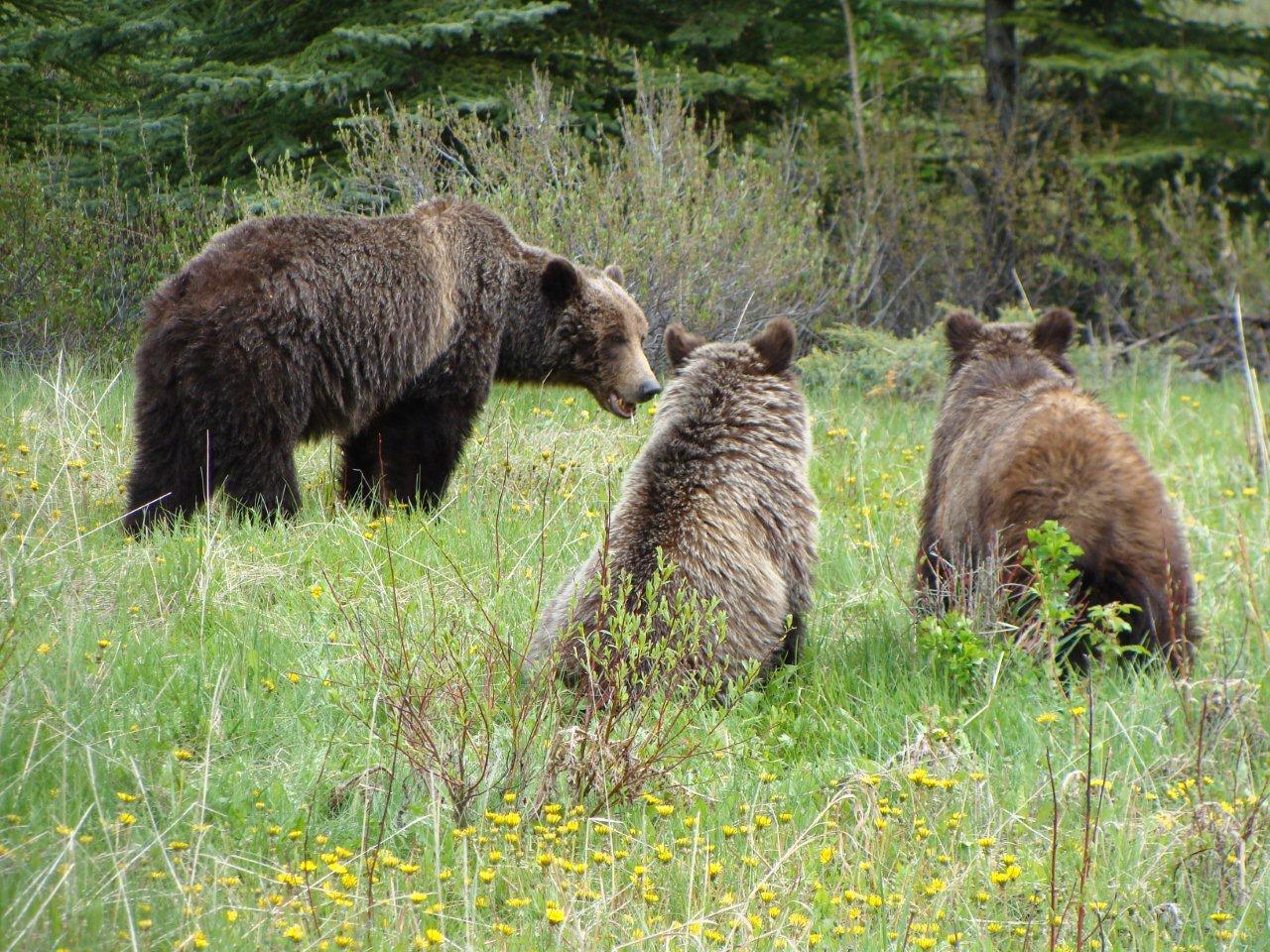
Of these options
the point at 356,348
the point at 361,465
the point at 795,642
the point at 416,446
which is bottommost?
the point at 795,642

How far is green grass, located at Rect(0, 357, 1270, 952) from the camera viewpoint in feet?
10.4

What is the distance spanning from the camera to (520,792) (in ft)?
12.7

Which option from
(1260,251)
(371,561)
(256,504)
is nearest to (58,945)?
(371,561)

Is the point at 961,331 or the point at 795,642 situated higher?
the point at 961,331

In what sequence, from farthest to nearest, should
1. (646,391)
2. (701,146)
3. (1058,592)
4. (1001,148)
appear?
(1001,148) → (701,146) → (646,391) → (1058,592)

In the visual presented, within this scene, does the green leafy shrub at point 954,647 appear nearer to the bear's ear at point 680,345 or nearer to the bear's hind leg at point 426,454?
the bear's ear at point 680,345

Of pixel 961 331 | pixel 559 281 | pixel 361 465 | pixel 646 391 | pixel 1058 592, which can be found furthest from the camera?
pixel 646 391

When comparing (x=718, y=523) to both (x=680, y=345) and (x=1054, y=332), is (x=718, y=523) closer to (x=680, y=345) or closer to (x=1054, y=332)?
(x=680, y=345)

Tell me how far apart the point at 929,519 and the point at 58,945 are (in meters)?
4.16

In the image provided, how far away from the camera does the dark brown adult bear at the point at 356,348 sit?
6.20 metres

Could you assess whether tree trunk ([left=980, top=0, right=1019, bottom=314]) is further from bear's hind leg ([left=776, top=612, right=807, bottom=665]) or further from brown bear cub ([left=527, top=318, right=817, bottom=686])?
bear's hind leg ([left=776, top=612, right=807, bottom=665])

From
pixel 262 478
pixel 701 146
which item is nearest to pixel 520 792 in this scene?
pixel 262 478

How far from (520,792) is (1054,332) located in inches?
141

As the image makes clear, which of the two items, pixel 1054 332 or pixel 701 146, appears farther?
pixel 701 146
